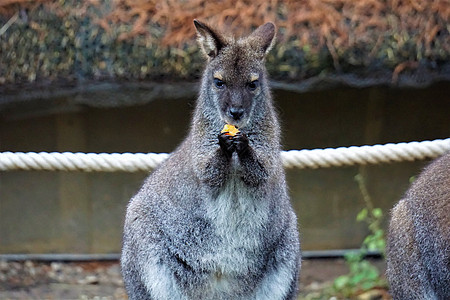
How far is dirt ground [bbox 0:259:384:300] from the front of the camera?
237 inches

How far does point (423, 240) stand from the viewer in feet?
13.1

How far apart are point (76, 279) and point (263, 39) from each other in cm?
315

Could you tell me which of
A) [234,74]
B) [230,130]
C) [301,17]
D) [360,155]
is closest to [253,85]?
[234,74]

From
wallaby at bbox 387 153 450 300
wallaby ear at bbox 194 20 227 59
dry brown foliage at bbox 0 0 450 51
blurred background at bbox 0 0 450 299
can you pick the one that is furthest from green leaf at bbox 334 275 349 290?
wallaby ear at bbox 194 20 227 59

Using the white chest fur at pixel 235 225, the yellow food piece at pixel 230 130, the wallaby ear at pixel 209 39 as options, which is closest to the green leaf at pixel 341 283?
the white chest fur at pixel 235 225

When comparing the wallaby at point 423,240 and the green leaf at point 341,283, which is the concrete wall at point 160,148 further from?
the wallaby at point 423,240

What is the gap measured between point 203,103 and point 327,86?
225cm

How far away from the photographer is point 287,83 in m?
5.69

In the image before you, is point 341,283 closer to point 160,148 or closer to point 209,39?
point 160,148

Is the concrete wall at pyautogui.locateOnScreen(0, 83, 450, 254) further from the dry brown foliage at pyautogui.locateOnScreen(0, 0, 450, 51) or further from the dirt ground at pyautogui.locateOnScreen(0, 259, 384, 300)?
the dry brown foliage at pyautogui.locateOnScreen(0, 0, 450, 51)

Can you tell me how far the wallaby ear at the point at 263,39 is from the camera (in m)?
3.83

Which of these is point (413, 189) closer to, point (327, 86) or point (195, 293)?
point (195, 293)

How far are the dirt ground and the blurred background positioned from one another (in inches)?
1.7

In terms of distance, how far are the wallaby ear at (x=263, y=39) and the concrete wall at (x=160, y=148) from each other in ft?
7.67
